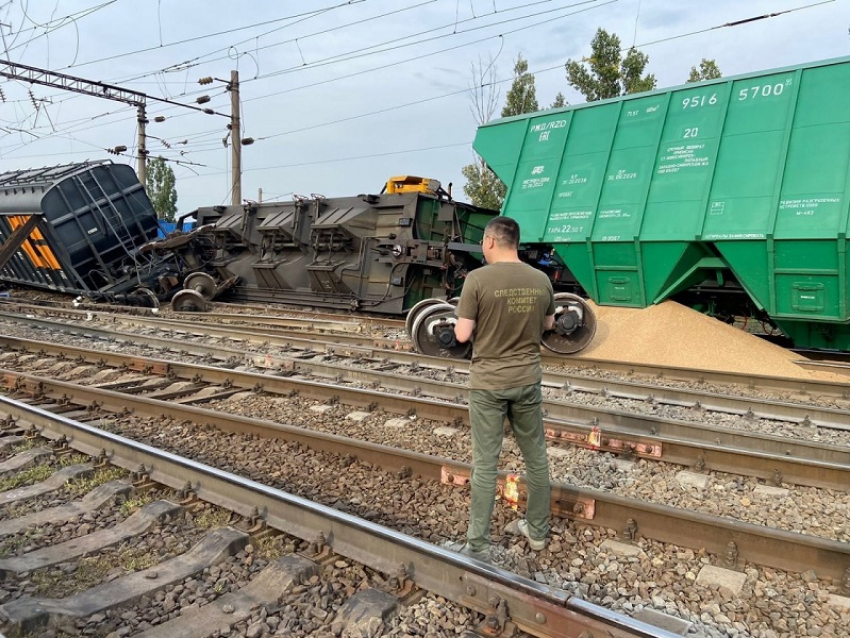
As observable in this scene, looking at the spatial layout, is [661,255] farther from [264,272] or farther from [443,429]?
[264,272]

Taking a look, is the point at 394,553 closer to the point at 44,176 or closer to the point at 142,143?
the point at 44,176

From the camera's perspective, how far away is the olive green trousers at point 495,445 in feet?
11.0

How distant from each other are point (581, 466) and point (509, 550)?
151 centimetres

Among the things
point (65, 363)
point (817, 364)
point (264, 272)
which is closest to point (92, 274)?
point (264, 272)

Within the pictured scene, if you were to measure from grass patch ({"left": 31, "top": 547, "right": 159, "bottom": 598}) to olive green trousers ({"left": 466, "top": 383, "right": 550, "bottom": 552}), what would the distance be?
5.89 ft

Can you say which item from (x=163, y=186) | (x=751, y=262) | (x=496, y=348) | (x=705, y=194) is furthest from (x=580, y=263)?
(x=163, y=186)

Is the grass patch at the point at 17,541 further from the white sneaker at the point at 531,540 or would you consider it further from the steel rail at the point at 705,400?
the steel rail at the point at 705,400

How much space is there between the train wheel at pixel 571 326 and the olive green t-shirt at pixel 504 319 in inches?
249

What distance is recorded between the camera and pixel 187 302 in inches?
644

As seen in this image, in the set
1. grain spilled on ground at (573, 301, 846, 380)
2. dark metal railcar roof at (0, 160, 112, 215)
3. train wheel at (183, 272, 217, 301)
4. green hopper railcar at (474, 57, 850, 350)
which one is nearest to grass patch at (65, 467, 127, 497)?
grain spilled on ground at (573, 301, 846, 380)

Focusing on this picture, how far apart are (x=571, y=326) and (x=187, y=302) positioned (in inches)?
432

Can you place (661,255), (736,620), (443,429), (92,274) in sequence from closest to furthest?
1. (736,620)
2. (443,429)
3. (661,255)
4. (92,274)

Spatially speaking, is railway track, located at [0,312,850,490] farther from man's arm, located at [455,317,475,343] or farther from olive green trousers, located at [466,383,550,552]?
man's arm, located at [455,317,475,343]

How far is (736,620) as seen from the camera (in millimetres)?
2889
